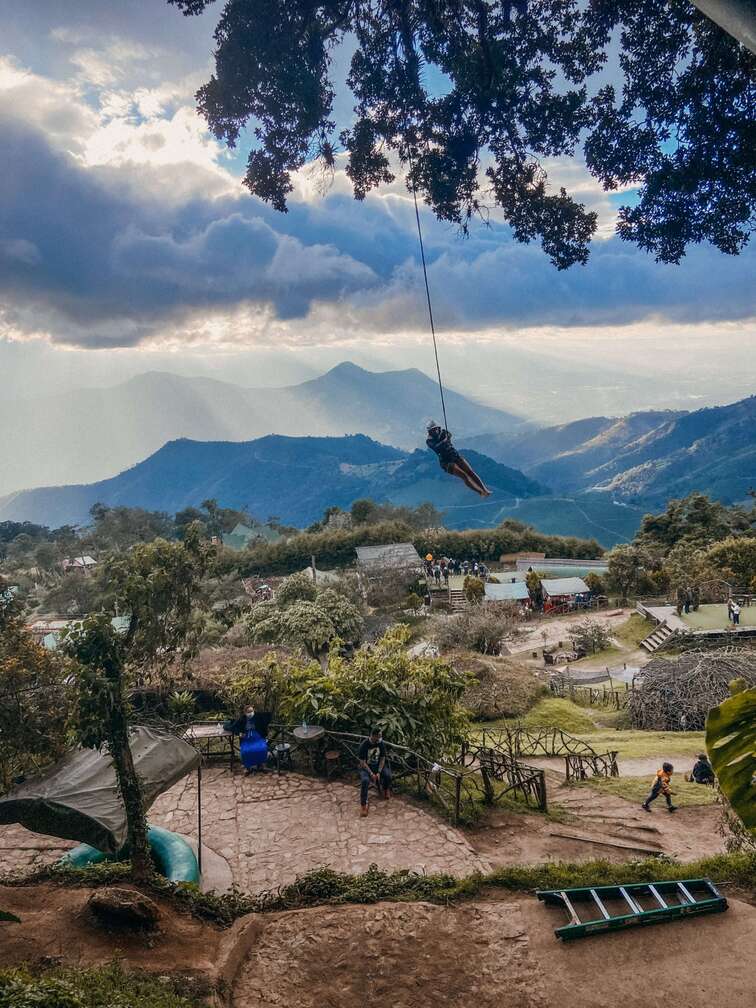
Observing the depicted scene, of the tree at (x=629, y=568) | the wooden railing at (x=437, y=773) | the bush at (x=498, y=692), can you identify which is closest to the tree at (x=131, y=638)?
the wooden railing at (x=437, y=773)

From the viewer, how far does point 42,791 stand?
5.46 m

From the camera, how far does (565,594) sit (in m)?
28.0

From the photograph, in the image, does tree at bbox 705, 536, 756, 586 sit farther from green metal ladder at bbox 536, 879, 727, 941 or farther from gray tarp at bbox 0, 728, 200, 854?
gray tarp at bbox 0, 728, 200, 854

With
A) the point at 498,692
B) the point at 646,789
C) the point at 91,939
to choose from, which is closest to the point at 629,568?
the point at 498,692

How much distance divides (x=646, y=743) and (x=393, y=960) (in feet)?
27.6

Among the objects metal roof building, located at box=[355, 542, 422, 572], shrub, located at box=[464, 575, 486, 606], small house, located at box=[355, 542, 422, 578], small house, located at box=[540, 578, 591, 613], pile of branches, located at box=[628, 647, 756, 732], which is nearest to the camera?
pile of branches, located at box=[628, 647, 756, 732]

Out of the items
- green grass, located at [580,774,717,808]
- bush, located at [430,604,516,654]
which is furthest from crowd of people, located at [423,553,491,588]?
green grass, located at [580,774,717,808]

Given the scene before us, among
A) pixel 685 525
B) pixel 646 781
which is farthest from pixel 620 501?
pixel 646 781

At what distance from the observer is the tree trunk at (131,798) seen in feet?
17.4

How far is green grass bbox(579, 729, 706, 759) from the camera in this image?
35.1ft

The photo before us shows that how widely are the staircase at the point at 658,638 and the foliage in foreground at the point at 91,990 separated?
18318mm

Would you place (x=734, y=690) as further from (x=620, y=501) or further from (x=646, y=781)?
(x=620, y=501)

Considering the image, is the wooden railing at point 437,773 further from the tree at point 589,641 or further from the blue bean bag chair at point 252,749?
the tree at point 589,641

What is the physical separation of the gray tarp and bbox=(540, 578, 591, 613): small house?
23735 mm
